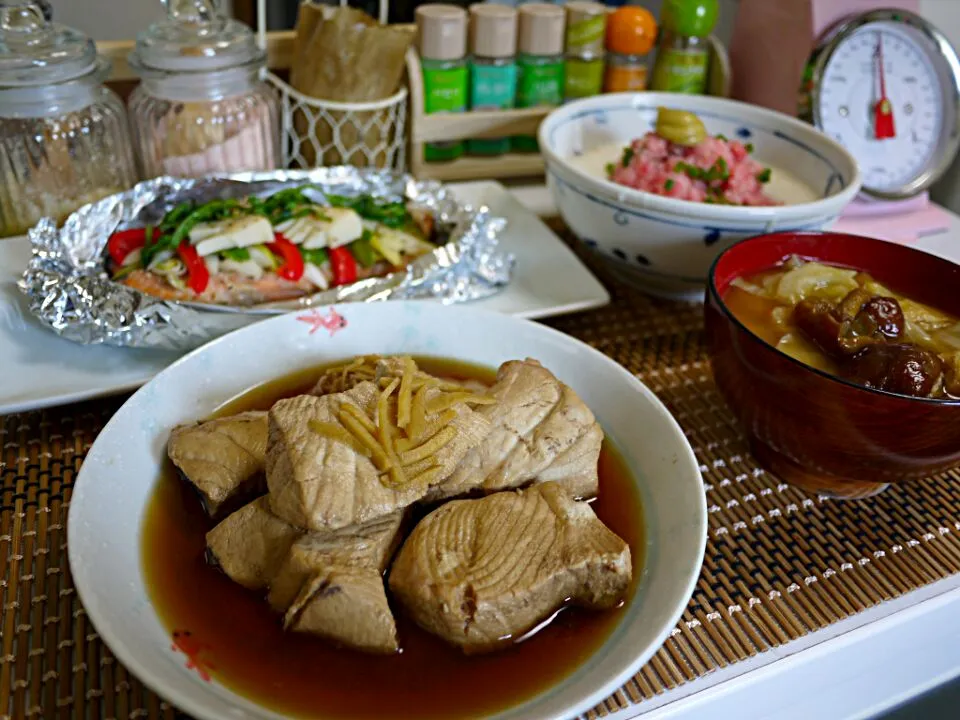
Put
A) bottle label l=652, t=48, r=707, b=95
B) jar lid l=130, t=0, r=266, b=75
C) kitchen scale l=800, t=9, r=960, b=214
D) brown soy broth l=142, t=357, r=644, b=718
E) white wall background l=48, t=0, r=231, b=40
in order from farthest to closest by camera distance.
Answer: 1. white wall background l=48, t=0, r=231, b=40
2. bottle label l=652, t=48, r=707, b=95
3. kitchen scale l=800, t=9, r=960, b=214
4. jar lid l=130, t=0, r=266, b=75
5. brown soy broth l=142, t=357, r=644, b=718

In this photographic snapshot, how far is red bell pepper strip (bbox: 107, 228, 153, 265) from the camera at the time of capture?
1.62 m

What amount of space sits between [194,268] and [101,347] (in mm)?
253

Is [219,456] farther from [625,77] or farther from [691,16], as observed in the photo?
[691,16]

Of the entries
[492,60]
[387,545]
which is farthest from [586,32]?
[387,545]

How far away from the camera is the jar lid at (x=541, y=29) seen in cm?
201

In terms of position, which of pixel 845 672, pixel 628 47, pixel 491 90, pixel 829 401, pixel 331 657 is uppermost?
pixel 628 47

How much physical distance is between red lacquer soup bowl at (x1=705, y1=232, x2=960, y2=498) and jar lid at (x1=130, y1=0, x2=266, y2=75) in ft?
3.98

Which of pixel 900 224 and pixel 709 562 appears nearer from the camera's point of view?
pixel 709 562

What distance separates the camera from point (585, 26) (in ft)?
6.82

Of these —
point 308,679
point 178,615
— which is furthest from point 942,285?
point 178,615

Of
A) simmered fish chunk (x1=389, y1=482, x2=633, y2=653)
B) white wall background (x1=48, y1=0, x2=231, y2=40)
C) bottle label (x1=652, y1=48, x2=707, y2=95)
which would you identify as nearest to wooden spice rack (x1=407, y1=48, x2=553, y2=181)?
bottle label (x1=652, y1=48, x2=707, y2=95)

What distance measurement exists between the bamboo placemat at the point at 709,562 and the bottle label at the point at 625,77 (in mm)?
1080

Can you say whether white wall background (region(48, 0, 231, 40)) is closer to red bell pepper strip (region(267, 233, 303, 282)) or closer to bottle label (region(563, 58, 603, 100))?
bottle label (region(563, 58, 603, 100))

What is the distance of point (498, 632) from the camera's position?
0.94m
